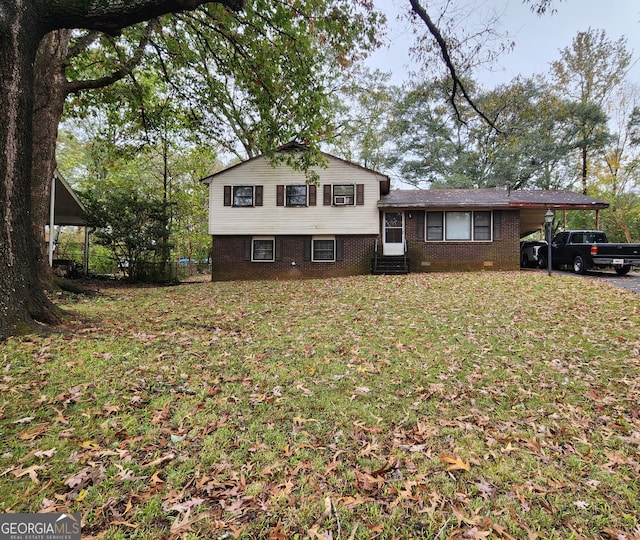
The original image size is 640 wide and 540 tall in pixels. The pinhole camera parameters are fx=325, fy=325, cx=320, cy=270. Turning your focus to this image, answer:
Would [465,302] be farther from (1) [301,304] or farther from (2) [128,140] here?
(2) [128,140]

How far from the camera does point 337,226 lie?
602 inches

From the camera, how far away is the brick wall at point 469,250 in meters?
14.9

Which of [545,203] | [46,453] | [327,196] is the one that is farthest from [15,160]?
[545,203]

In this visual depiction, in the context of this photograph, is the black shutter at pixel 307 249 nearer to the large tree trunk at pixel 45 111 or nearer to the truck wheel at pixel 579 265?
the large tree trunk at pixel 45 111

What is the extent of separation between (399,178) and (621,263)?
16694 millimetres

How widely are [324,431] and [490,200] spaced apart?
1508 centimetres

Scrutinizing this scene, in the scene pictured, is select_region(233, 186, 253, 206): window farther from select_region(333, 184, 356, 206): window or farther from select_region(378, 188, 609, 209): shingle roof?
select_region(378, 188, 609, 209): shingle roof

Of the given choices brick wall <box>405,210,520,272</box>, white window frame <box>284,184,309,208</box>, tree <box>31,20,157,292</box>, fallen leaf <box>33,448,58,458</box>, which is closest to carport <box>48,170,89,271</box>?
tree <box>31,20,157,292</box>

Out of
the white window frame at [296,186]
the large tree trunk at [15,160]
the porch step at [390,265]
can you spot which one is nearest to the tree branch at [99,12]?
the large tree trunk at [15,160]

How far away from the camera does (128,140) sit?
13219mm

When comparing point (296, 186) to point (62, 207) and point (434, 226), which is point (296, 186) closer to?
point (434, 226)

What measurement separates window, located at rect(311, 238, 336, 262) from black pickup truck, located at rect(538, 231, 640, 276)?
10190 mm

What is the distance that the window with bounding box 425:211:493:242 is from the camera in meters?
15.2

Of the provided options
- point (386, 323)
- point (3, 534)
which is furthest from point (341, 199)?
point (3, 534)
